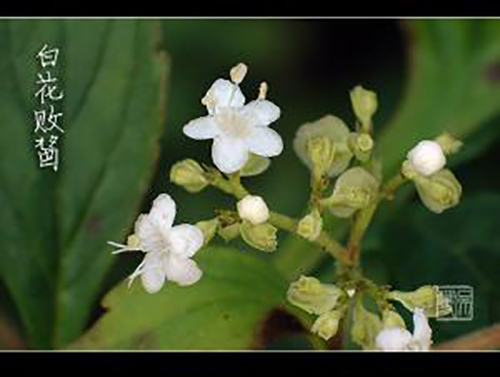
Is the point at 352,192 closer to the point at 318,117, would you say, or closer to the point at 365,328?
the point at 365,328

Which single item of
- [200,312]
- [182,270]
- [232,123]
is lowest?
[200,312]

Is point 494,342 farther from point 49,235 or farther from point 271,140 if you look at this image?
point 49,235

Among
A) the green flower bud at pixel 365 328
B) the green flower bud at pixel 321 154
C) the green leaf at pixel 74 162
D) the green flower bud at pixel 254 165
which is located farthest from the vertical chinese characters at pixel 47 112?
the green flower bud at pixel 365 328

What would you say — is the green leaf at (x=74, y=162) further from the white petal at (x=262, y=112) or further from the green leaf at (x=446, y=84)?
the green leaf at (x=446, y=84)

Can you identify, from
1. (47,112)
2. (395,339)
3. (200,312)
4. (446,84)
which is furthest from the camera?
(446,84)

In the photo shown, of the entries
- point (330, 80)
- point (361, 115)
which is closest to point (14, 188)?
point (361, 115)

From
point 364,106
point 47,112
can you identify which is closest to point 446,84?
point 364,106
